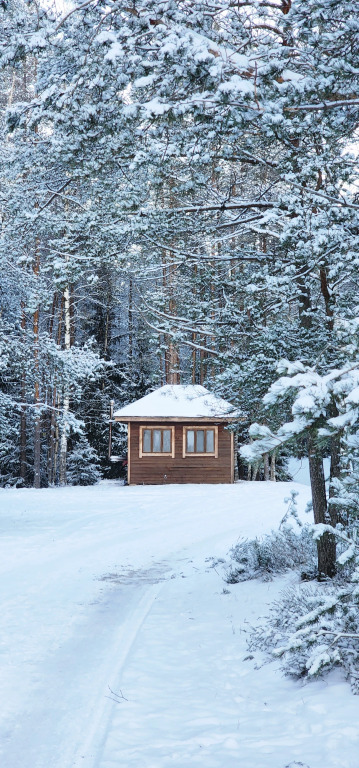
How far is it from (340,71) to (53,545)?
9.99m

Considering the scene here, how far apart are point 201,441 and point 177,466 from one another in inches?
62.0

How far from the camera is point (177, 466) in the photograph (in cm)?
2694

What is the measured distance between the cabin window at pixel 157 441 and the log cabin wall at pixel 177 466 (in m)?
0.18

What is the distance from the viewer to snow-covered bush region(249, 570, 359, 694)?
4316mm

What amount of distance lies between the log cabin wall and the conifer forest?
A: 703 inches

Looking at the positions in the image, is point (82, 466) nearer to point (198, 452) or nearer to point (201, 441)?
point (198, 452)

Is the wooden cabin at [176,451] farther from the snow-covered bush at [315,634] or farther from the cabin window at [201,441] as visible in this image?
the snow-covered bush at [315,634]

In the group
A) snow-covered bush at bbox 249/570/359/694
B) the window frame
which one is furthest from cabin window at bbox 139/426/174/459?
snow-covered bush at bbox 249/570/359/694

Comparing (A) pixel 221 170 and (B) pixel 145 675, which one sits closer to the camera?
(B) pixel 145 675

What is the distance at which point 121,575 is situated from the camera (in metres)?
9.73

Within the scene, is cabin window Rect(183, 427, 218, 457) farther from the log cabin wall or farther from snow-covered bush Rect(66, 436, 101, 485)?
snow-covered bush Rect(66, 436, 101, 485)

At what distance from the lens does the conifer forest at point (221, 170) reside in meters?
4.81

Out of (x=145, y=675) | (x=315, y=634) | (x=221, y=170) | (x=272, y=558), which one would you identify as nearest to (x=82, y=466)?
(x=272, y=558)

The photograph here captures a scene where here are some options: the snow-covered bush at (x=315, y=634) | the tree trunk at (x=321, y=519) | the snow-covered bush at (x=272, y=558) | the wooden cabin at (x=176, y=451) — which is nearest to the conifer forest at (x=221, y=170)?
the tree trunk at (x=321, y=519)
